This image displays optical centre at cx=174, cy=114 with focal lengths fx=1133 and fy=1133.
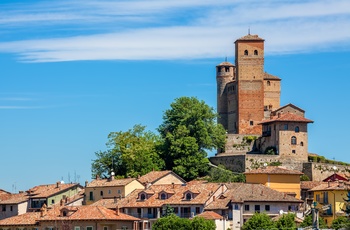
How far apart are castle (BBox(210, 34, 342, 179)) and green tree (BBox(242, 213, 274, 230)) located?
24.9m

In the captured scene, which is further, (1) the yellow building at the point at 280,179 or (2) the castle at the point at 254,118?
(2) the castle at the point at 254,118

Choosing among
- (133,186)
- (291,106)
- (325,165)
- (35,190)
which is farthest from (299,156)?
(35,190)

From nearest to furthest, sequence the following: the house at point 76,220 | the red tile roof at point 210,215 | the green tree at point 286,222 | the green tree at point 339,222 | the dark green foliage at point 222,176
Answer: the green tree at point 339,222 → the green tree at point 286,222 → the red tile roof at point 210,215 → the house at point 76,220 → the dark green foliage at point 222,176

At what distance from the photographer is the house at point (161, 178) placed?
347 feet

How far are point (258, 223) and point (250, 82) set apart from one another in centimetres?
4318

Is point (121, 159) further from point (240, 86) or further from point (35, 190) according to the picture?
point (240, 86)

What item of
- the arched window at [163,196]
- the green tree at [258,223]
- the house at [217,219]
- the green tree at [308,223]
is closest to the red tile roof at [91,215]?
the arched window at [163,196]

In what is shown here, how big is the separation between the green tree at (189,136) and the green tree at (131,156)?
145cm

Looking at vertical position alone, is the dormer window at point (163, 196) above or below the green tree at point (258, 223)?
above

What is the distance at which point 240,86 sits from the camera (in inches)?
5034

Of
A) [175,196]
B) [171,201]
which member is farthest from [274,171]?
[171,201]

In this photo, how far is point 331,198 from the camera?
95.0 metres

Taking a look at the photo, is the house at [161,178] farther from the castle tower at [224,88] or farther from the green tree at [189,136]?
the castle tower at [224,88]

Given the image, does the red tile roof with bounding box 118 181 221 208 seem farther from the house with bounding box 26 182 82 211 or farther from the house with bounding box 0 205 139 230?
the house with bounding box 26 182 82 211
